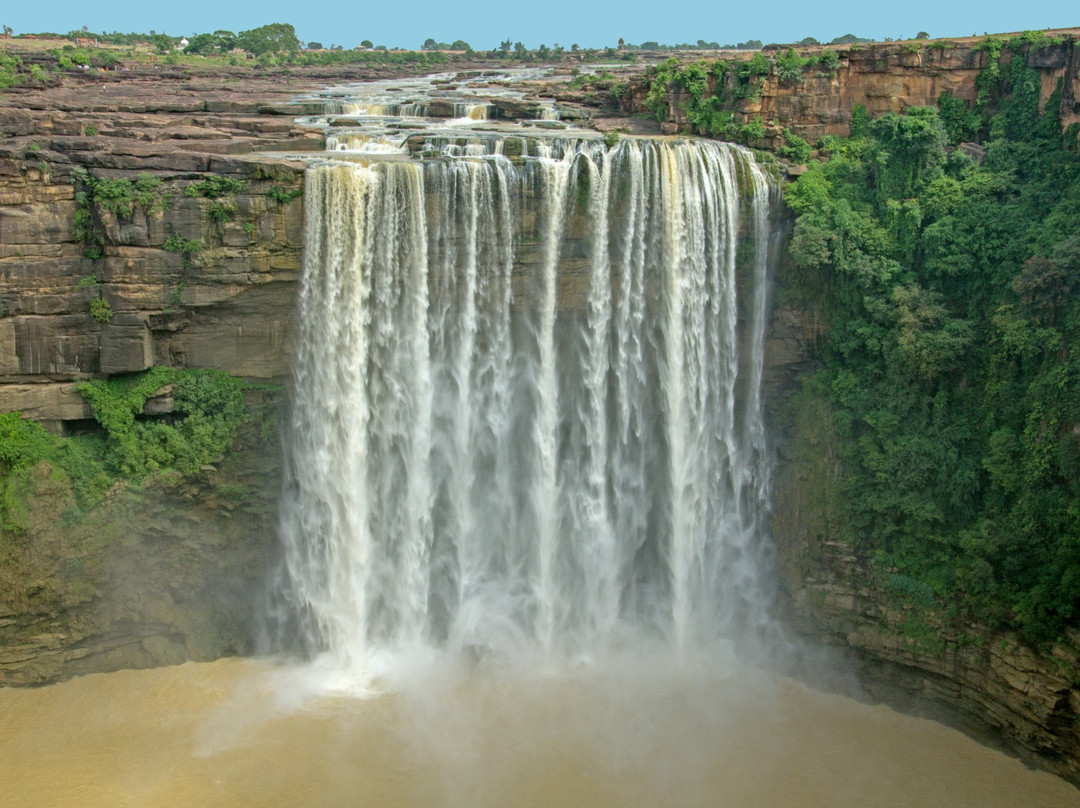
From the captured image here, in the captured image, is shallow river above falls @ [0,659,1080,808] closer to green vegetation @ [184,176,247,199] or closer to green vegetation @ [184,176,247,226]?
green vegetation @ [184,176,247,226]

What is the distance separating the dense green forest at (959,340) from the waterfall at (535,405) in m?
2.07

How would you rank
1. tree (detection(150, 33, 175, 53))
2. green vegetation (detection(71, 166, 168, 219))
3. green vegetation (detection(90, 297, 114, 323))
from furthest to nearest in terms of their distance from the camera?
tree (detection(150, 33, 175, 53)) → green vegetation (detection(90, 297, 114, 323)) → green vegetation (detection(71, 166, 168, 219))

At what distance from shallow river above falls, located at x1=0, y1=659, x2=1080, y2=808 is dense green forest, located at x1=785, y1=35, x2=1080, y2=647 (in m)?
3.07

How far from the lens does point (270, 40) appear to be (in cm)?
5034

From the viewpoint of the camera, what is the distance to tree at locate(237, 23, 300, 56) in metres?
49.4

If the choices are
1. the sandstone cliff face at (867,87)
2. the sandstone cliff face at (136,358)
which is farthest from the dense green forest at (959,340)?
the sandstone cliff face at (136,358)

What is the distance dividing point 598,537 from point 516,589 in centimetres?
213

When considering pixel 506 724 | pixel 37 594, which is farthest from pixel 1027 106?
pixel 37 594

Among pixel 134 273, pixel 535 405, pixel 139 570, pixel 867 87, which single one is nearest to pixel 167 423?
pixel 139 570

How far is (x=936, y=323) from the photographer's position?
21.6 m

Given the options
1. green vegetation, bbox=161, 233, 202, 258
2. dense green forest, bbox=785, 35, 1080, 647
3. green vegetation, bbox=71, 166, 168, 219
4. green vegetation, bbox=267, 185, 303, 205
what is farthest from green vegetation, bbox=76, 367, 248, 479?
dense green forest, bbox=785, 35, 1080, 647

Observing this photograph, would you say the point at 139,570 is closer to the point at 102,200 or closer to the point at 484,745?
the point at 102,200

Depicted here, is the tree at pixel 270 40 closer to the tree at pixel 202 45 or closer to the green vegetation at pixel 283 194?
the tree at pixel 202 45

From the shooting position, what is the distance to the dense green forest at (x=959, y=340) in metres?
19.5
